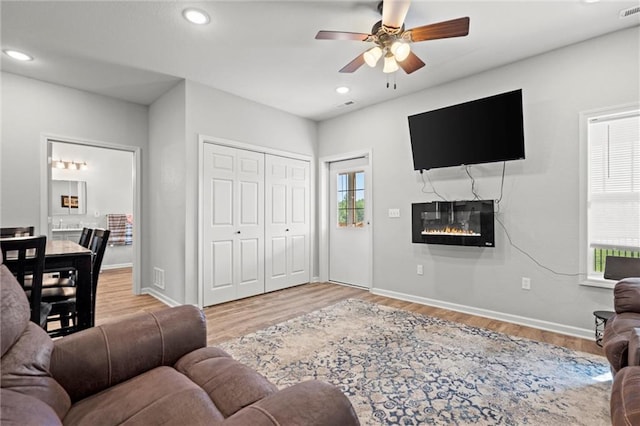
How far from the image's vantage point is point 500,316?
11.0 ft

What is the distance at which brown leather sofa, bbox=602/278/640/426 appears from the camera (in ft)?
3.53

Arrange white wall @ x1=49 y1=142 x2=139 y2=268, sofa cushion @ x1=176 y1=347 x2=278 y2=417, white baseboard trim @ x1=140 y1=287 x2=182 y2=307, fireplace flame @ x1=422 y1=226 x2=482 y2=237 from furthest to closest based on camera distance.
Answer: white wall @ x1=49 y1=142 x2=139 y2=268, white baseboard trim @ x1=140 y1=287 x2=182 y2=307, fireplace flame @ x1=422 y1=226 x2=482 y2=237, sofa cushion @ x1=176 y1=347 x2=278 y2=417

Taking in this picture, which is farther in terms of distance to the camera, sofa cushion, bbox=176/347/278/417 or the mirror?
the mirror

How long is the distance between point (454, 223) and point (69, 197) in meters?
7.36

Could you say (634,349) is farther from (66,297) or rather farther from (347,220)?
(347,220)

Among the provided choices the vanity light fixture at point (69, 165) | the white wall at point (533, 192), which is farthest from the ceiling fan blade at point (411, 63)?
the vanity light fixture at point (69, 165)

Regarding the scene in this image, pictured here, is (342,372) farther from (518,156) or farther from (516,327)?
(518,156)

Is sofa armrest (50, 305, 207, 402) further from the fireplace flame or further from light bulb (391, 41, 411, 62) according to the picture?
the fireplace flame

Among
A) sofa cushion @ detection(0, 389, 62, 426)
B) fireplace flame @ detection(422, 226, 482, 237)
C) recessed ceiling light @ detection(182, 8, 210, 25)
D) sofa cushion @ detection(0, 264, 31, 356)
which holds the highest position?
recessed ceiling light @ detection(182, 8, 210, 25)

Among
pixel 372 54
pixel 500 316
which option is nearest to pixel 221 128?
pixel 372 54

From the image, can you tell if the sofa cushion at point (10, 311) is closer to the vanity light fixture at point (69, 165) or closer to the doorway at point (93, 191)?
the doorway at point (93, 191)

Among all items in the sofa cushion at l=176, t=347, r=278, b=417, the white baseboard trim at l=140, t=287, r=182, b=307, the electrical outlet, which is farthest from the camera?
the electrical outlet

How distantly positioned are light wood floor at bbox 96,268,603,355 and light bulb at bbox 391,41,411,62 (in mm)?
2703

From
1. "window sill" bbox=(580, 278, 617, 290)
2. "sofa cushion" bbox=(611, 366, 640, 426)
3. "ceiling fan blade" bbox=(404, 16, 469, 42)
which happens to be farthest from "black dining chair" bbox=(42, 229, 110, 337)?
"window sill" bbox=(580, 278, 617, 290)
